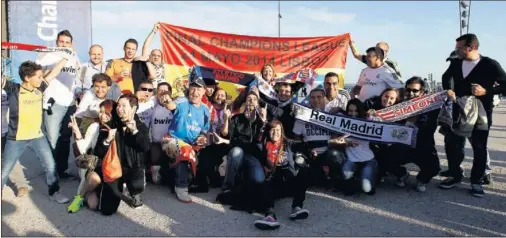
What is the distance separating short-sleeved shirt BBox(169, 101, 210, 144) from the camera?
15.4 ft

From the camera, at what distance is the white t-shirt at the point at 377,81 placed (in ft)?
17.7

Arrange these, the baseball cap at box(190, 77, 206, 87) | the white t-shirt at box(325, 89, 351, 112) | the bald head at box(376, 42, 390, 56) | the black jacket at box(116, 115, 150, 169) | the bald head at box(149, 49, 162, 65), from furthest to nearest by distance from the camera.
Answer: the bald head at box(149, 49, 162, 65), the bald head at box(376, 42, 390, 56), the white t-shirt at box(325, 89, 351, 112), the baseball cap at box(190, 77, 206, 87), the black jacket at box(116, 115, 150, 169)

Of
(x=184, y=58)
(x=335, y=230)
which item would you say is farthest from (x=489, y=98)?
(x=184, y=58)

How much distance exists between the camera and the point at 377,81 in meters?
5.49

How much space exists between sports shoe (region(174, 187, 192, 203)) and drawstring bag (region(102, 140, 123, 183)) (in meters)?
0.71

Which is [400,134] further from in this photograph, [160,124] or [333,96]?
[160,124]

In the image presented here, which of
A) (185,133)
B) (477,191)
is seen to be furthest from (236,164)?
(477,191)

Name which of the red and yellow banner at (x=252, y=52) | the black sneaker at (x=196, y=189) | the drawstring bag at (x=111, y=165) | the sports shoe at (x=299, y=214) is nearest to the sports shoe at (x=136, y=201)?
the drawstring bag at (x=111, y=165)

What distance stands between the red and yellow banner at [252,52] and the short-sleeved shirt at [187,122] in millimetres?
2447

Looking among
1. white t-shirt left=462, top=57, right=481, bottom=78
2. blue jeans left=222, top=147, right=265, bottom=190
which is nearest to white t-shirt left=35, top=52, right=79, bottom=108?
blue jeans left=222, top=147, right=265, bottom=190

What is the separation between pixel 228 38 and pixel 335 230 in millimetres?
4735

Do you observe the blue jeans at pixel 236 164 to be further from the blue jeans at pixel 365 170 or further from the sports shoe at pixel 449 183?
the sports shoe at pixel 449 183

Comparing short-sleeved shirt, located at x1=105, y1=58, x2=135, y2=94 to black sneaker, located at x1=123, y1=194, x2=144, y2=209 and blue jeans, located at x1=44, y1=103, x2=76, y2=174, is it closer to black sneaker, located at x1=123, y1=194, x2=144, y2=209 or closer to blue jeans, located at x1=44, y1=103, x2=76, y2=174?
blue jeans, located at x1=44, y1=103, x2=76, y2=174

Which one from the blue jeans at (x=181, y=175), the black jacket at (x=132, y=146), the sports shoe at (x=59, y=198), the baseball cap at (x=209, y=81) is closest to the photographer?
the black jacket at (x=132, y=146)
